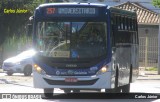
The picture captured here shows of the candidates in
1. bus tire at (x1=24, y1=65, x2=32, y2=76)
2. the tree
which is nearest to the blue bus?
bus tire at (x1=24, y1=65, x2=32, y2=76)

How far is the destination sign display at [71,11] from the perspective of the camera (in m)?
17.4

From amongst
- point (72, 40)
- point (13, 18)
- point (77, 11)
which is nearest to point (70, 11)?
point (77, 11)

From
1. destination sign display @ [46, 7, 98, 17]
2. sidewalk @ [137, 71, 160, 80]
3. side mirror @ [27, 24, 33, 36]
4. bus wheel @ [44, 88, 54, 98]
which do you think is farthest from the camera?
sidewalk @ [137, 71, 160, 80]

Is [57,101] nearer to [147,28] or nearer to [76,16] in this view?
[76,16]

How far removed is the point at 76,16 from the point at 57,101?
2.74 metres

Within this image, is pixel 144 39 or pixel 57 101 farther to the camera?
pixel 144 39

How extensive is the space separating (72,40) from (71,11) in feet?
3.10

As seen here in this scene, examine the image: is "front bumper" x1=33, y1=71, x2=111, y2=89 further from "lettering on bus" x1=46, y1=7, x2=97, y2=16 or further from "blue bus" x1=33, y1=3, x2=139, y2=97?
"lettering on bus" x1=46, y1=7, x2=97, y2=16

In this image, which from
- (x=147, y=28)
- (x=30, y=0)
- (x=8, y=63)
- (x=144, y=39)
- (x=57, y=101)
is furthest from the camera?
(x=30, y=0)

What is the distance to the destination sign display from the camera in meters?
17.4

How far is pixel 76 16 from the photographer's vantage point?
17.4 metres

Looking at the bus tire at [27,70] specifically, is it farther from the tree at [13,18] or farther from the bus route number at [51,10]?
the tree at [13,18]

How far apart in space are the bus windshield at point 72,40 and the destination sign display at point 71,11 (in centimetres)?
29

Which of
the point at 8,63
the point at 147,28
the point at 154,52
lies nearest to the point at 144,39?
the point at 154,52
